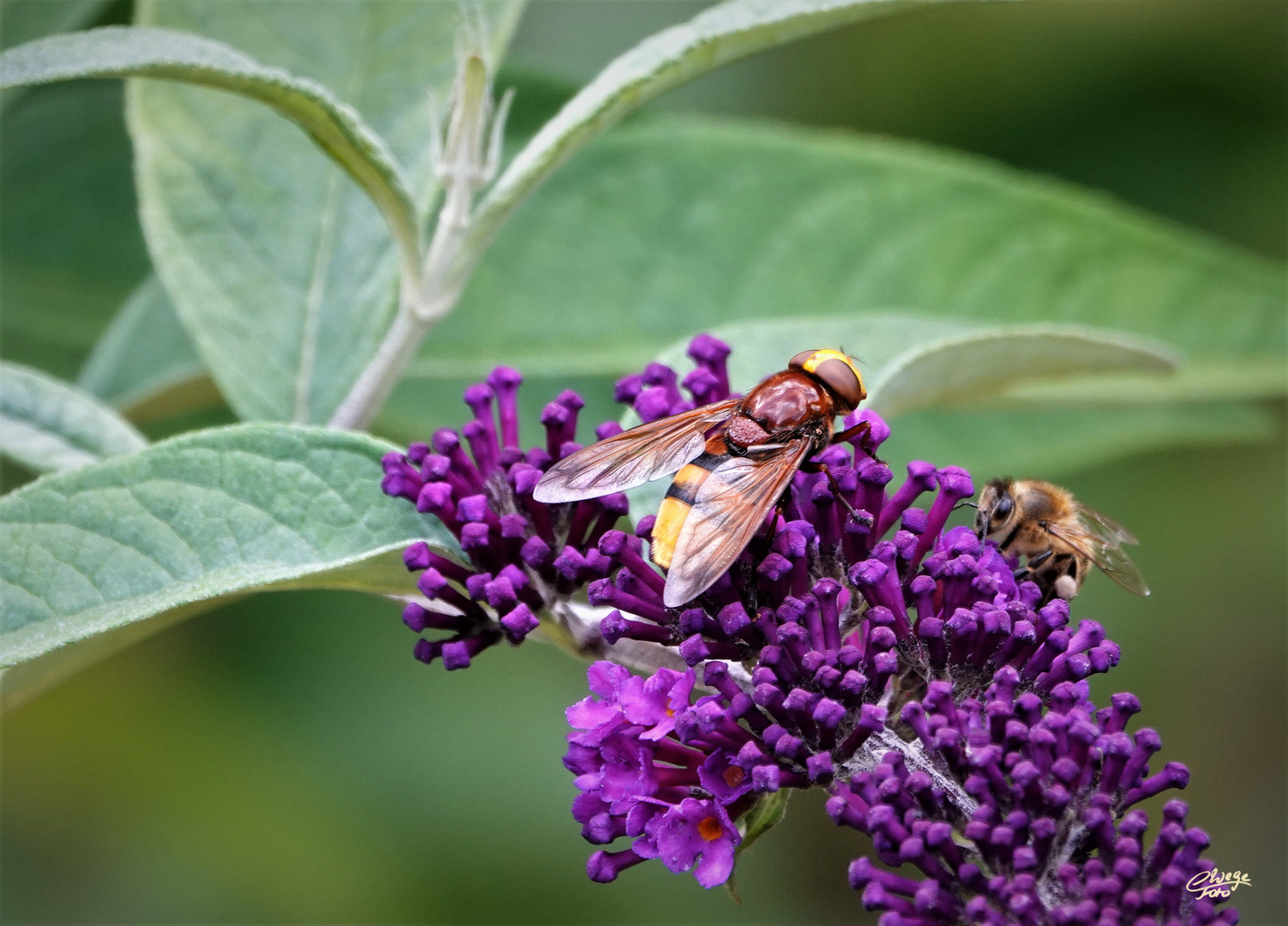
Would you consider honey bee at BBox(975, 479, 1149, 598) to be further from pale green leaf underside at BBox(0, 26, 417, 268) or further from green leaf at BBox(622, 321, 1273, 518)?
pale green leaf underside at BBox(0, 26, 417, 268)

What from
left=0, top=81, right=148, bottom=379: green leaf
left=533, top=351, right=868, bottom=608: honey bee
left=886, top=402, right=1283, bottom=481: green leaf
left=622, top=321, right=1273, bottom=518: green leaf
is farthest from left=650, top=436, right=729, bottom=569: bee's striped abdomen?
left=0, top=81, right=148, bottom=379: green leaf

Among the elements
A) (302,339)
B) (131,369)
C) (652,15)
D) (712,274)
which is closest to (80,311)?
(131,369)

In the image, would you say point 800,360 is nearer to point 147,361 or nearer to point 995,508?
point 995,508

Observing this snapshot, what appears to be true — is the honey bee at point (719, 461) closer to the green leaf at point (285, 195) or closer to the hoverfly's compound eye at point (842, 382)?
the hoverfly's compound eye at point (842, 382)

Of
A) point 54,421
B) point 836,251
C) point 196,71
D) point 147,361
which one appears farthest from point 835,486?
point 147,361

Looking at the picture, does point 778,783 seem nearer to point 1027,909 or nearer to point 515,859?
point 1027,909

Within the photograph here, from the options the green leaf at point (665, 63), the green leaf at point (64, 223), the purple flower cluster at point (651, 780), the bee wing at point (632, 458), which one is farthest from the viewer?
the green leaf at point (64, 223)

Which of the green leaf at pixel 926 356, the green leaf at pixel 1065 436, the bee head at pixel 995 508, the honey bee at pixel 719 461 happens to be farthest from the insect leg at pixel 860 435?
the green leaf at pixel 1065 436
